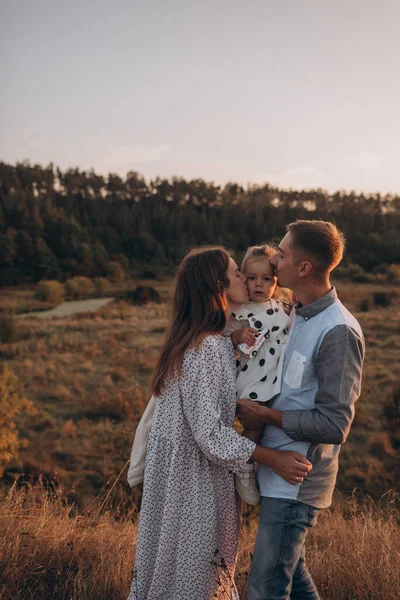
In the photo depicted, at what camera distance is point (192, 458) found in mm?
2305

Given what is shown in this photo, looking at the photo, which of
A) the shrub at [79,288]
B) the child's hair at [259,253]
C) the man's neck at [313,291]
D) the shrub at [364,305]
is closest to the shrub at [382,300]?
the shrub at [364,305]

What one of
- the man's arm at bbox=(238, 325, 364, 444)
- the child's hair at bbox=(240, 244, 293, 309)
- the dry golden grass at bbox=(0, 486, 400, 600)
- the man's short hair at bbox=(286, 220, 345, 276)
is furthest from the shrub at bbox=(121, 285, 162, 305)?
the man's arm at bbox=(238, 325, 364, 444)

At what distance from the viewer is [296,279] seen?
2.24 m

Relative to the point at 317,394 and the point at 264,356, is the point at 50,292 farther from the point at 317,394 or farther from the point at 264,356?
the point at 317,394

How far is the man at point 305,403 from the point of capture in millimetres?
2031

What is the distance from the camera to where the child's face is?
253 cm

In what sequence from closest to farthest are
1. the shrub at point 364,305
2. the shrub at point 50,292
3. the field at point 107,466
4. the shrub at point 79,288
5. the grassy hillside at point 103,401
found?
the field at point 107,466, the grassy hillside at point 103,401, the shrub at point 364,305, the shrub at point 50,292, the shrub at point 79,288

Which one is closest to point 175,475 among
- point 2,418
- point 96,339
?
point 2,418

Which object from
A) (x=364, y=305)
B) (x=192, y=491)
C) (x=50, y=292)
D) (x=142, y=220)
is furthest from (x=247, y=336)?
(x=142, y=220)

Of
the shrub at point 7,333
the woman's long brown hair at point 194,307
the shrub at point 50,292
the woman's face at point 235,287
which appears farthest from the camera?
the shrub at point 50,292

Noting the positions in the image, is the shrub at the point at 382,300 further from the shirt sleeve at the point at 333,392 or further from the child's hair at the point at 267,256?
the shirt sleeve at the point at 333,392

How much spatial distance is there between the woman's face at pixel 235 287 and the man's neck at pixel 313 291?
0.95ft

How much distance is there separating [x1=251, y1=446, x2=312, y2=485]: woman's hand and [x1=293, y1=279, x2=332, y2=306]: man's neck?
24.4 inches

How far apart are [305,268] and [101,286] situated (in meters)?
42.6
